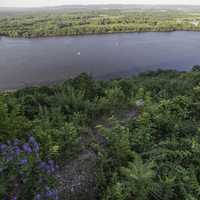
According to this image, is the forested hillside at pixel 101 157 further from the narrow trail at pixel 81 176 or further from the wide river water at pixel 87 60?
the wide river water at pixel 87 60

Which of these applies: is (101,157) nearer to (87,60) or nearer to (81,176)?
(81,176)

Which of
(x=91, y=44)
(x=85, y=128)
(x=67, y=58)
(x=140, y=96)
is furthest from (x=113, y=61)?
(x=85, y=128)

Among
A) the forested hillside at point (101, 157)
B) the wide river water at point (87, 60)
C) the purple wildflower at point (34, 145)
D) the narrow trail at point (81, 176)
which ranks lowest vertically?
the wide river water at point (87, 60)

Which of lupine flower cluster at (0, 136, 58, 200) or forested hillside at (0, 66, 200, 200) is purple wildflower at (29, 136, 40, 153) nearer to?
forested hillside at (0, 66, 200, 200)

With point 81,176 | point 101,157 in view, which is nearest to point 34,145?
point 81,176

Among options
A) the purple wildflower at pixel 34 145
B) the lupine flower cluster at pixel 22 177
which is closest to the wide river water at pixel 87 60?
the purple wildflower at pixel 34 145

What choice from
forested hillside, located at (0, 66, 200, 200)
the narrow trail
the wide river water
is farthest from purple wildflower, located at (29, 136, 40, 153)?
the wide river water

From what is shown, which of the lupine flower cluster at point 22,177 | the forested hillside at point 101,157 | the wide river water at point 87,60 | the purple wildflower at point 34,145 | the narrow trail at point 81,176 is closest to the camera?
the lupine flower cluster at point 22,177

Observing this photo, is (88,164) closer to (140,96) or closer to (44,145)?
(44,145)
